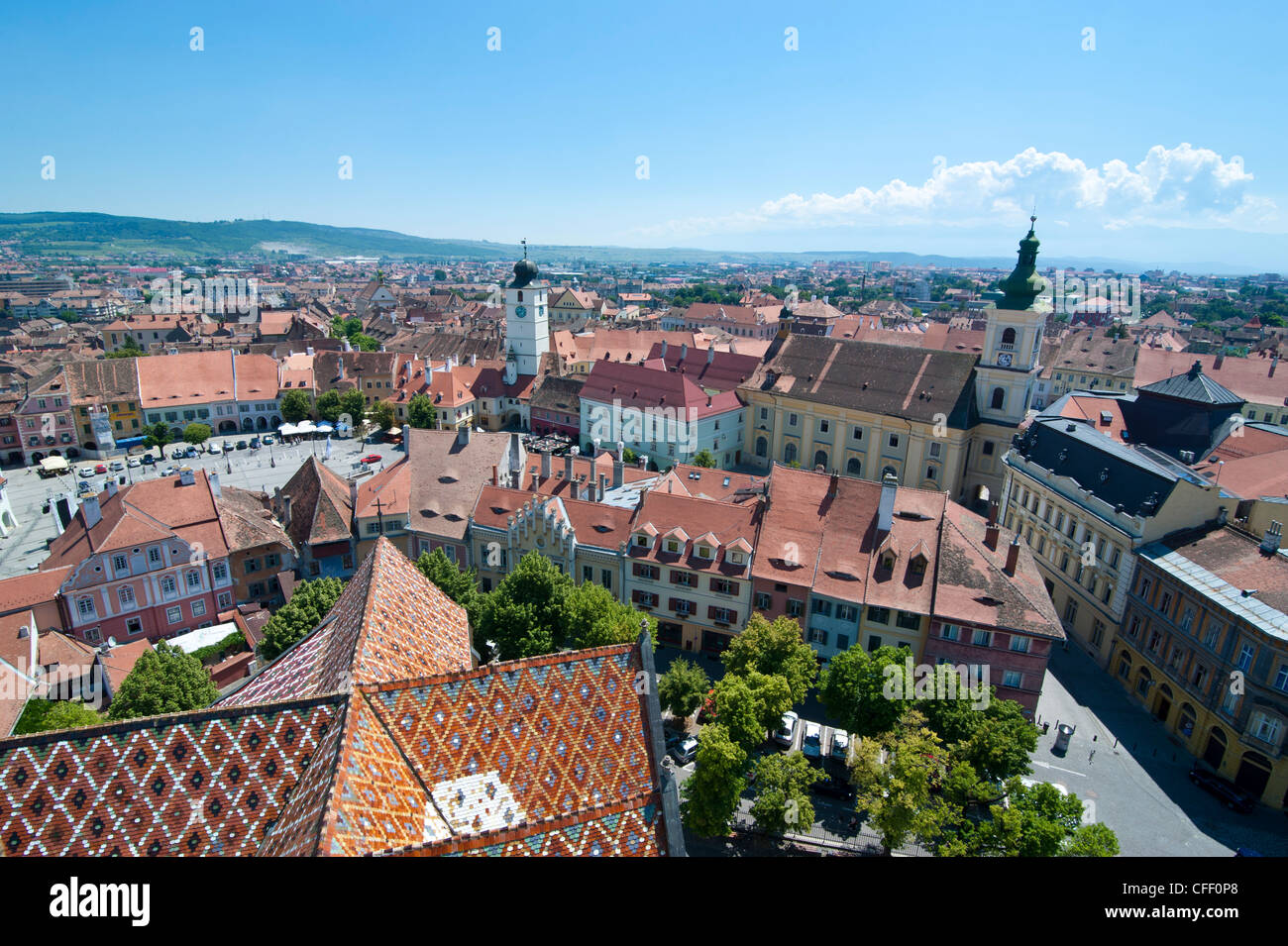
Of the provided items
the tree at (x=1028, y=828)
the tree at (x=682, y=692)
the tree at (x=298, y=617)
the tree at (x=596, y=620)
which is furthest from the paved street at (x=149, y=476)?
the tree at (x=1028, y=828)

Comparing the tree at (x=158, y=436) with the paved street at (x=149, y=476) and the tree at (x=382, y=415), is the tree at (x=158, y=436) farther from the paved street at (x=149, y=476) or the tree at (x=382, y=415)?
the tree at (x=382, y=415)

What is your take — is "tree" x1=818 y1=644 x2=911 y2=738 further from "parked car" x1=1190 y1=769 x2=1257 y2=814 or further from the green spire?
the green spire

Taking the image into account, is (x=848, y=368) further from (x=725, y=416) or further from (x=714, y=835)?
(x=714, y=835)

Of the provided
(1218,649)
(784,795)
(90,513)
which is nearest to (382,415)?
(90,513)

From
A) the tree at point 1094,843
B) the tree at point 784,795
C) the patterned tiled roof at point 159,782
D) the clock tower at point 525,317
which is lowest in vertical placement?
the tree at point 784,795

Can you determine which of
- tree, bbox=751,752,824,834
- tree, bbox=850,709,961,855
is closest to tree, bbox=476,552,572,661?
tree, bbox=751,752,824,834
